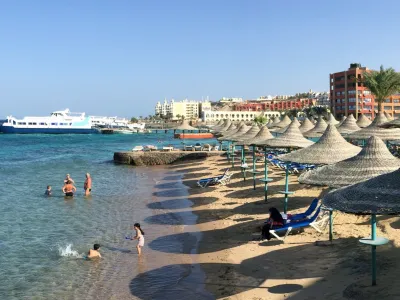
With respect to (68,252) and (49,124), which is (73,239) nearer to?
(68,252)

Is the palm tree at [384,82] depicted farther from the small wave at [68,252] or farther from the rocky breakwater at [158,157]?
the small wave at [68,252]

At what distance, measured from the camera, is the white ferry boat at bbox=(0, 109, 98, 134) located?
102 metres

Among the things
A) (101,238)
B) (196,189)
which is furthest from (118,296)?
(196,189)

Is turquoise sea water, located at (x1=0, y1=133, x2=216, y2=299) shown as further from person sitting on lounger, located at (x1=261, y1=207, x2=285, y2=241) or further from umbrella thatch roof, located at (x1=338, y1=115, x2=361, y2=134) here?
umbrella thatch roof, located at (x1=338, y1=115, x2=361, y2=134)

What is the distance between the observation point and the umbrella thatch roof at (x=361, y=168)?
9.91 meters

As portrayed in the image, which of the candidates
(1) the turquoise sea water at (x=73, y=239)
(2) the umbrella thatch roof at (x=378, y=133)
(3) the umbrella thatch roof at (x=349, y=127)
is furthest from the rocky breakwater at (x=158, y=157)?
(2) the umbrella thatch roof at (x=378, y=133)

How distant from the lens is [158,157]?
37.1 meters

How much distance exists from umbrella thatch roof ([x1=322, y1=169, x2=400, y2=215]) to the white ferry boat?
330ft

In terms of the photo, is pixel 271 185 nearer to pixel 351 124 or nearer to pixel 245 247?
pixel 245 247

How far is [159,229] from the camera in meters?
14.3

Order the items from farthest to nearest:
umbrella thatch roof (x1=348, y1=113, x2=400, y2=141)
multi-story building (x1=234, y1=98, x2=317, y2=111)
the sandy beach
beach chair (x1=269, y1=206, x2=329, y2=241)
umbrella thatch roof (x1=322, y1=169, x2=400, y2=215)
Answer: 1. multi-story building (x1=234, y1=98, x2=317, y2=111)
2. umbrella thatch roof (x1=348, y1=113, x2=400, y2=141)
3. beach chair (x1=269, y1=206, x2=329, y2=241)
4. the sandy beach
5. umbrella thatch roof (x1=322, y1=169, x2=400, y2=215)

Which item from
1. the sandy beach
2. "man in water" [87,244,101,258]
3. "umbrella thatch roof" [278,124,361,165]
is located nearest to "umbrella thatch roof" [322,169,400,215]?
the sandy beach

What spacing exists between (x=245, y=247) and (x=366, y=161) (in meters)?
3.51

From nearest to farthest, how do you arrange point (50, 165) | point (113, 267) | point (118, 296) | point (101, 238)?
point (118, 296), point (113, 267), point (101, 238), point (50, 165)
